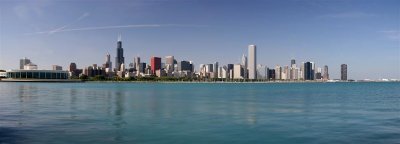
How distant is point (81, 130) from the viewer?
32.2 m

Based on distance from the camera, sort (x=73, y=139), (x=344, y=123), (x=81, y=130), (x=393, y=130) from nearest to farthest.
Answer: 1. (x=73, y=139)
2. (x=81, y=130)
3. (x=393, y=130)
4. (x=344, y=123)

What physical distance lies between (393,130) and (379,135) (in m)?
3.56

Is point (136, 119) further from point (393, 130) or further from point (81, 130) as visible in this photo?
point (393, 130)

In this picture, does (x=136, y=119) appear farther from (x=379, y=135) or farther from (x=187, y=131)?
(x=379, y=135)

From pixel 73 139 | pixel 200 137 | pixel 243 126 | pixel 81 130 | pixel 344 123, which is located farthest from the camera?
pixel 344 123

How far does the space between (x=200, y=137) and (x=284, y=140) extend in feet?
19.9


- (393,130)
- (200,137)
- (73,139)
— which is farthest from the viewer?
(393,130)

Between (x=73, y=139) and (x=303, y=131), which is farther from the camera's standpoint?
(x=303, y=131)

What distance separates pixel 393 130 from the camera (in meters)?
34.3

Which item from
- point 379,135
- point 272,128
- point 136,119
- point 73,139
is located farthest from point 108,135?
point 379,135

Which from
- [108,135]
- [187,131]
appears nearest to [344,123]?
[187,131]

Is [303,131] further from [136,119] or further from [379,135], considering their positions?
[136,119]

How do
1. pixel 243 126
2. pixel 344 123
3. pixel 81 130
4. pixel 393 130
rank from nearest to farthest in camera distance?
pixel 81 130 → pixel 393 130 → pixel 243 126 → pixel 344 123

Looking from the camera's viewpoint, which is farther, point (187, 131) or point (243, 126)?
point (243, 126)
